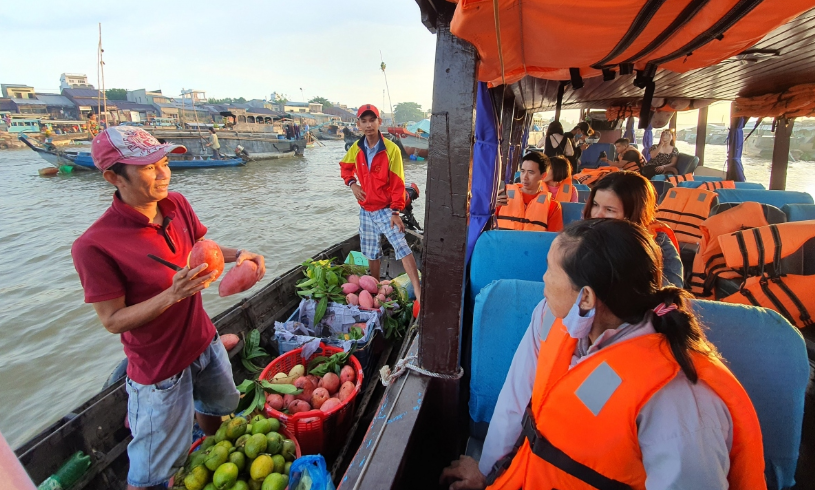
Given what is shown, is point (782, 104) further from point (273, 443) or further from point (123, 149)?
point (123, 149)

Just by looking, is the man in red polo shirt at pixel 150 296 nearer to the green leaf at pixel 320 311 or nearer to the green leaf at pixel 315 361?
the green leaf at pixel 315 361

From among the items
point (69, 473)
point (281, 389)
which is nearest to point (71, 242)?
point (69, 473)

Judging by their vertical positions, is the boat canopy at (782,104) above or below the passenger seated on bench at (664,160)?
above

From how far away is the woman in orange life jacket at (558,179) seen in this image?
461cm

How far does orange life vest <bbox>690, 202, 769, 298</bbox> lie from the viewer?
306 centimetres

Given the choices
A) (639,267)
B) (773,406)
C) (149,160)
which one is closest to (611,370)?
(639,267)

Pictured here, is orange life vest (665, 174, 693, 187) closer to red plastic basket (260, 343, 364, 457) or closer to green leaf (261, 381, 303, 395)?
red plastic basket (260, 343, 364, 457)

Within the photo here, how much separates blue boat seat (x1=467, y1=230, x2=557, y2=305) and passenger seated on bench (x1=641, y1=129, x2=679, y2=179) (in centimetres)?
690

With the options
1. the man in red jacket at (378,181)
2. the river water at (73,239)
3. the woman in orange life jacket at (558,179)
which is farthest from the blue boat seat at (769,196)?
the river water at (73,239)

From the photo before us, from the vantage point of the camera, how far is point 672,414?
0.99 metres

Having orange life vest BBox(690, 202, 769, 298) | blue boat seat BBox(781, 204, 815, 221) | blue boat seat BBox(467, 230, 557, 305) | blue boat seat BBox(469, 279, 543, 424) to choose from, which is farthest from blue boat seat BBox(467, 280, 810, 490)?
blue boat seat BBox(781, 204, 815, 221)

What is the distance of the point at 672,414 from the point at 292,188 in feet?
65.2

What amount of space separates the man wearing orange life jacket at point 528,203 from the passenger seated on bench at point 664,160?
5436mm

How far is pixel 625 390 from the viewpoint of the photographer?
107 centimetres
